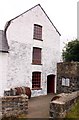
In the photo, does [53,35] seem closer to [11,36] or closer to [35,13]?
[35,13]

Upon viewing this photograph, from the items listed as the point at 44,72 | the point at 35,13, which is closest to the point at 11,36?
the point at 35,13

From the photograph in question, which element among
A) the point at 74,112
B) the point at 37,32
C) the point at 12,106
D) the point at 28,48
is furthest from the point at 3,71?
the point at 74,112

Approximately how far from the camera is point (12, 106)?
11.9 m

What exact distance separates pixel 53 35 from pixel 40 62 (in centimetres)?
349

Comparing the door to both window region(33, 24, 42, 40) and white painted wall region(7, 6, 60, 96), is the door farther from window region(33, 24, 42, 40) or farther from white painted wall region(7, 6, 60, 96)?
window region(33, 24, 42, 40)

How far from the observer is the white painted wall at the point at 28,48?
60.7ft

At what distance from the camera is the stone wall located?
20422 mm

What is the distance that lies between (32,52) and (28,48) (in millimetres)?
719

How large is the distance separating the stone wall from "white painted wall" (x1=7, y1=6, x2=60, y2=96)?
95 cm

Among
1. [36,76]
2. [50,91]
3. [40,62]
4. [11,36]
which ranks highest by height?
[11,36]

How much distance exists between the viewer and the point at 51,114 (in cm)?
1080

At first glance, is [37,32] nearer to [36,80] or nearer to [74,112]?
[36,80]

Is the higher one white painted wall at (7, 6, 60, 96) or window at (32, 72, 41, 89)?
white painted wall at (7, 6, 60, 96)

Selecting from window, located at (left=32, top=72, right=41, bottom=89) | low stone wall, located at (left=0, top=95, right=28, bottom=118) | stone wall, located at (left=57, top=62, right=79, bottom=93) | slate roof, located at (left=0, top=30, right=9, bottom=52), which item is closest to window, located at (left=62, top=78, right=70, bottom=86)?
stone wall, located at (left=57, top=62, right=79, bottom=93)
